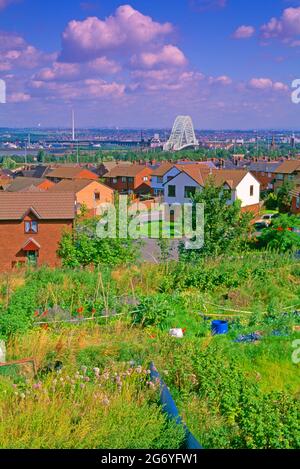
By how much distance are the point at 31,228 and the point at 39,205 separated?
2.92 ft

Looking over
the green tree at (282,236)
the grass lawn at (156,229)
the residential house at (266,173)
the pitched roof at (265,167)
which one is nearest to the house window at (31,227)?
the grass lawn at (156,229)

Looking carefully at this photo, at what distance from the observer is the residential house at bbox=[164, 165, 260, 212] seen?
2841 cm

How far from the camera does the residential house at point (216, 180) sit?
93.2 feet

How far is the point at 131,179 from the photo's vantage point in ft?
130

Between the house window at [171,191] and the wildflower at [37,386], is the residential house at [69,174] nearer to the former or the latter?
the house window at [171,191]

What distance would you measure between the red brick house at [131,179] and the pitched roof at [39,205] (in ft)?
68.7

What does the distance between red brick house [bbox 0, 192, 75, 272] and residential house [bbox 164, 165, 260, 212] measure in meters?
12.1

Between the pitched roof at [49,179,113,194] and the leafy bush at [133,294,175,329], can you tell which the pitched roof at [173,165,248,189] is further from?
the leafy bush at [133,294,175,329]

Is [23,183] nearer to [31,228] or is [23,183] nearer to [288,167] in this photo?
[31,228]

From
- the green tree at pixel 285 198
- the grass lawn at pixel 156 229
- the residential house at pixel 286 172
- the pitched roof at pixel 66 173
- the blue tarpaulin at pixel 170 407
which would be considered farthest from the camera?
the pitched roof at pixel 66 173

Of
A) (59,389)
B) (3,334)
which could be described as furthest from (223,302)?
(59,389)

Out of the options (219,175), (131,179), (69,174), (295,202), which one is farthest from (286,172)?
(69,174)
